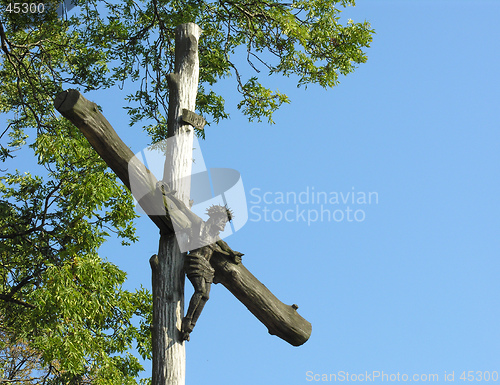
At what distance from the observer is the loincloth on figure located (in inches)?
206

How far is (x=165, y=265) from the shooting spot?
17.4ft

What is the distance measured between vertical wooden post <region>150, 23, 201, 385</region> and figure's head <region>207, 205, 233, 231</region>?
293mm

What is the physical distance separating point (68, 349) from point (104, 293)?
97 cm

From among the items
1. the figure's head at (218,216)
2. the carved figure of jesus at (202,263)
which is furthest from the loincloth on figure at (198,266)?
the figure's head at (218,216)

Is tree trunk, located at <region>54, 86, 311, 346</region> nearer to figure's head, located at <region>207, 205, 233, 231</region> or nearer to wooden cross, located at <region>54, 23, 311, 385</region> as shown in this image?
wooden cross, located at <region>54, 23, 311, 385</region>

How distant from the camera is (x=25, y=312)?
8.89m

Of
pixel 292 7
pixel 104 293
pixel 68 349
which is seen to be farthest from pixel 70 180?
pixel 292 7

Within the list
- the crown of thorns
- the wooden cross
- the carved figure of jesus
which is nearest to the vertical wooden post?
Result: the wooden cross

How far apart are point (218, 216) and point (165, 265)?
27.4 inches

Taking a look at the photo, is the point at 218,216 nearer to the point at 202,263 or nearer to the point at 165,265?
the point at 202,263

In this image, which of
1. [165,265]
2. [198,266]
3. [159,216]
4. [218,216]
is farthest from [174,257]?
[218,216]

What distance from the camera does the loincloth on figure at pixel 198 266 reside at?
523 centimetres

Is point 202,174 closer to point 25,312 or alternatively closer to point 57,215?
point 57,215

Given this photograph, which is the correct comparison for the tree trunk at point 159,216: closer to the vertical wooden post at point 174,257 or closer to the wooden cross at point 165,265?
the wooden cross at point 165,265
